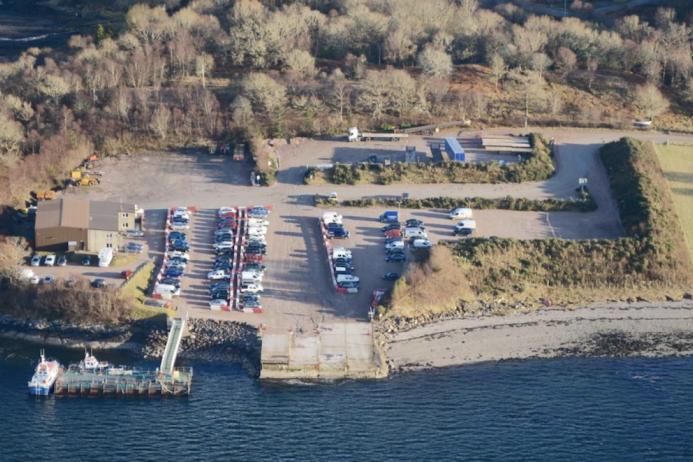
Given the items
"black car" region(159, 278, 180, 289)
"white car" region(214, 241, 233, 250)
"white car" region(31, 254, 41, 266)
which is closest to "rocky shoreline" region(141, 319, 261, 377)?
"black car" region(159, 278, 180, 289)

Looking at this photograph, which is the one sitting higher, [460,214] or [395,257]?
[460,214]

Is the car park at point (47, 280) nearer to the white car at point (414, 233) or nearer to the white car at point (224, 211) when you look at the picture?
the white car at point (224, 211)

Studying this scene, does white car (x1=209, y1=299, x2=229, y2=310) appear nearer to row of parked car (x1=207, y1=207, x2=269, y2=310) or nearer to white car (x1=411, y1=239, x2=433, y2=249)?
row of parked car (x1=207, y1=207, x2=269, y2=310)

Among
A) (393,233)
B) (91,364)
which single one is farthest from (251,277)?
(91,364)

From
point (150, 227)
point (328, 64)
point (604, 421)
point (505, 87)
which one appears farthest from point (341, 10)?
point (604, 421)

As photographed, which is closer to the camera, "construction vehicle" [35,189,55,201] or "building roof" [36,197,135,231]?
"building roof" [36,197,135,231]

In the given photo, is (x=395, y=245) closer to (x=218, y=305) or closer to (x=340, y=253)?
(x=340, y=253)

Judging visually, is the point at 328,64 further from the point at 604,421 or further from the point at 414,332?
the point at 604,421
